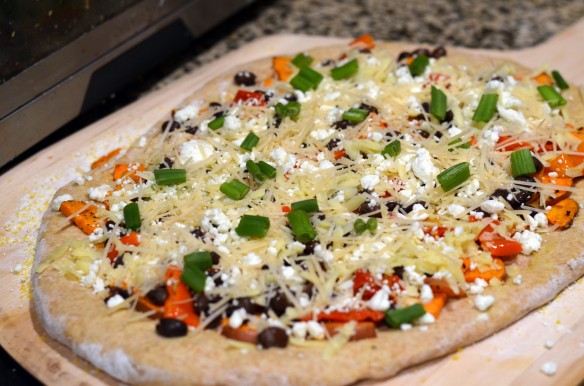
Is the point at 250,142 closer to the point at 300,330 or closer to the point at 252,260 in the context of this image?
the point at 252,260

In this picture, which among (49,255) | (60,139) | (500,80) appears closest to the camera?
(49,255)

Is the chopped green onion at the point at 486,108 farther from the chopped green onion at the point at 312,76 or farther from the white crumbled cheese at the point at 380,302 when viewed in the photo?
the white crumbled cheese at the point at 380,302

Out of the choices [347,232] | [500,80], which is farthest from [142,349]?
[500,80]

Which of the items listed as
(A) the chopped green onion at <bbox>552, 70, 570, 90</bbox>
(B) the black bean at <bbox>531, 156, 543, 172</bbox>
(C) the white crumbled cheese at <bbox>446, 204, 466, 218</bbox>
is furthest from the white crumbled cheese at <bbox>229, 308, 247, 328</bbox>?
(A) the chopped green onion at <bbox>552, 70, 570, 90</bbox>

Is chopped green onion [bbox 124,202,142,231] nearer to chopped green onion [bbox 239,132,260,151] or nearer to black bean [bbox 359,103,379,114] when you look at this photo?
chopped green onion [bbox 239,132,260,151]

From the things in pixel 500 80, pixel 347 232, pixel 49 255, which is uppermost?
pixel 49 255

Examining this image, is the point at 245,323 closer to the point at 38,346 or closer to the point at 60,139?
the point at 38,346

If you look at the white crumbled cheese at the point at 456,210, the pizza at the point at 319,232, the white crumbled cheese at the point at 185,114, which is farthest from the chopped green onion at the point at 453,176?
the white crumbled cheese at the point at 185,114
